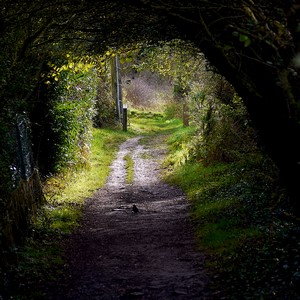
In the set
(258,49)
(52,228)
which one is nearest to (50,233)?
(52,228)

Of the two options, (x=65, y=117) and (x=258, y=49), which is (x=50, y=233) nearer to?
(x=258, y=49)

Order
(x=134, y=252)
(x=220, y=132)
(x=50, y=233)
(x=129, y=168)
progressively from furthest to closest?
(x=129, y=168) → (x=220, y=132) → (x=50, y=233) → (x=134, y=252)

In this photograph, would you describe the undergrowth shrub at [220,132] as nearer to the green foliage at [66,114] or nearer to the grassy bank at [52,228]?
the grassy bank at [52,228]

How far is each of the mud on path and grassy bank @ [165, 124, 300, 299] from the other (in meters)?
0.35

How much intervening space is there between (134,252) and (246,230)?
2178 mm

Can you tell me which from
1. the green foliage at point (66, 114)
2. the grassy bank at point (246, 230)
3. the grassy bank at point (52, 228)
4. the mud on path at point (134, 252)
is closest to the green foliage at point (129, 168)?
the grassy bank at point (52, 228)

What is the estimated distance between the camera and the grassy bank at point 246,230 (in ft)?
21.9

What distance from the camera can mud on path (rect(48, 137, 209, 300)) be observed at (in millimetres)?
7211

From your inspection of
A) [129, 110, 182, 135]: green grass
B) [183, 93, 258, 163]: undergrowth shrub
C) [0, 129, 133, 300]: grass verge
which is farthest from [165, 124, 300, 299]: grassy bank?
[129, 110, 182, 135]: green grass

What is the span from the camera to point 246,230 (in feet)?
31.2

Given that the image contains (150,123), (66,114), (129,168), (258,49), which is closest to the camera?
(258,49)

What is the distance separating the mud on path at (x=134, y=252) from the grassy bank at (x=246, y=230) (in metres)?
0.35

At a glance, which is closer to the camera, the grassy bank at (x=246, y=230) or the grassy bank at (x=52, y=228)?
the grassy bank at (x=246, y=230)

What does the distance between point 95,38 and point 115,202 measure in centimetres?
580
